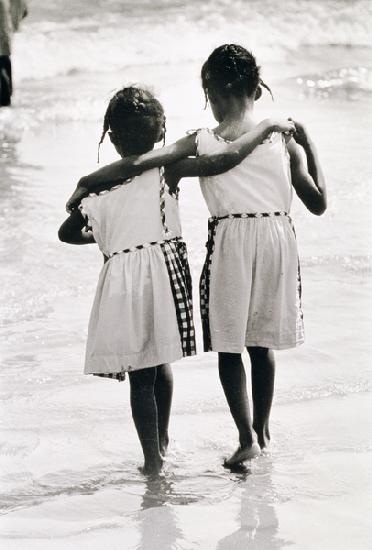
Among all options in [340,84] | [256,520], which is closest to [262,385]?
[256,520]

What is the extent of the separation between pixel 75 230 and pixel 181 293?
0.32 meters

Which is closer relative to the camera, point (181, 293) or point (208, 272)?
point (181, 293)

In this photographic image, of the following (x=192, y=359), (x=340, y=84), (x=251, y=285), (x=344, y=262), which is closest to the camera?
(x=251, y=285)

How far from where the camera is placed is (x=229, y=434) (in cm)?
247

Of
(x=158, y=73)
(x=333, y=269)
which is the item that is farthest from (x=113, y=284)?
(x=158, y=73)

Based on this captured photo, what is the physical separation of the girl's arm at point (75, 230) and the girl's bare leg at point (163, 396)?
0.38 metres

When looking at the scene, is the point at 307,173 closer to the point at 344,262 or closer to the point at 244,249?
the point at 244,249

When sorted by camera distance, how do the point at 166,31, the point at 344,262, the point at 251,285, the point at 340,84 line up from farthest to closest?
the point at 166,31 < the point at 340,84 < the point at 344,262 < the point at 251,285

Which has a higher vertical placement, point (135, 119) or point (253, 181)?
point (135, 119)

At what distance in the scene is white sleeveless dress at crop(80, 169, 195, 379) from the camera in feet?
7.09

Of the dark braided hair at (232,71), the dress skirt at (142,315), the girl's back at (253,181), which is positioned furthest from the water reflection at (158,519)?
the dark braided hair at (232,71)

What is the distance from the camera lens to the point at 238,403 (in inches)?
88.4

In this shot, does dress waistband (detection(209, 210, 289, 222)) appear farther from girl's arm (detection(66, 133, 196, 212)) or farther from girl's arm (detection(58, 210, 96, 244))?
girl's arm (detection(58, 210, 96, 244))

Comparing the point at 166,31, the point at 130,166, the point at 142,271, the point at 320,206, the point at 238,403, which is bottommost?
the point at 238,403
